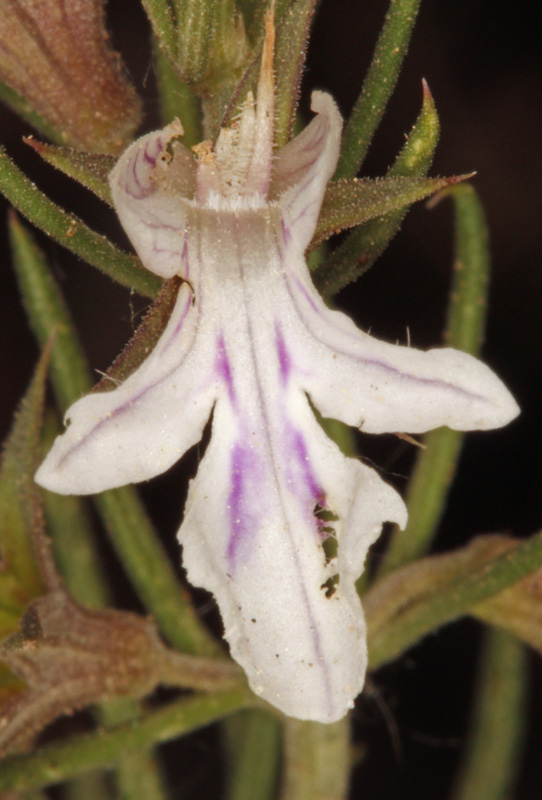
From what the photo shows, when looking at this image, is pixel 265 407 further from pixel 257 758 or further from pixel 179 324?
pixel 257 758

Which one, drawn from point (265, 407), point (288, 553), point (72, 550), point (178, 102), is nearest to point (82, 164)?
point (265, 407)

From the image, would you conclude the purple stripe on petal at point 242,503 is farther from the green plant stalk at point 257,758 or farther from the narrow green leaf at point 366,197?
the green plant stalk at point 257,758

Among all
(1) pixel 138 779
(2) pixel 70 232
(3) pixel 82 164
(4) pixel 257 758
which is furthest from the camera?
(4) pixel 257 758

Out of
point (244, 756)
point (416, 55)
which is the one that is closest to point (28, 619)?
point (244, 756)

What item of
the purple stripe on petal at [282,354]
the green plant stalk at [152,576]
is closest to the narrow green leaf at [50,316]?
the green plant stalk at [152,576]

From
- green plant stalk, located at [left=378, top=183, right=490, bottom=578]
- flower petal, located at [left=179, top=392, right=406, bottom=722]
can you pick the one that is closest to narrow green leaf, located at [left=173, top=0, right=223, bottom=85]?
flower petal, located at [left=179, top=392, right=406, bottom=722]

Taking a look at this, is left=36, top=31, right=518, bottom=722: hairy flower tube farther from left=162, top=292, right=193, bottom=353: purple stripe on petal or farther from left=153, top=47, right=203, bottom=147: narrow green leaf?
left=153, top=47, right=203, bottom=147: narrow green leaf

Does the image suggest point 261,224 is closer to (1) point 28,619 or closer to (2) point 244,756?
(1) point 28,619
